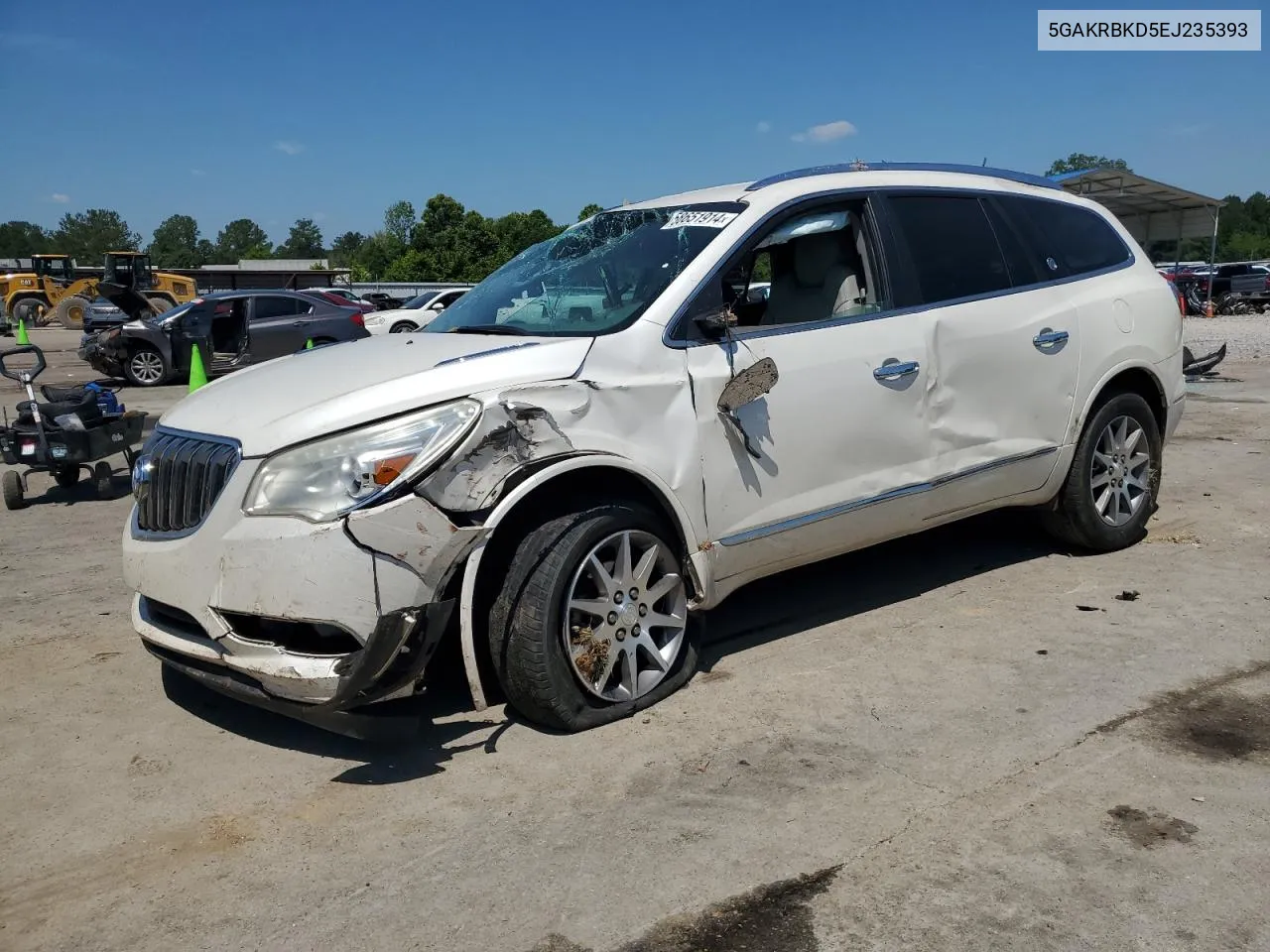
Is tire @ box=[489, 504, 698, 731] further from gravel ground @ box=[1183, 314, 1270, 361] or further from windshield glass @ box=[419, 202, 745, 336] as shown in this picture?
gravel ground @ box=[1183, 314, 1270, 361]

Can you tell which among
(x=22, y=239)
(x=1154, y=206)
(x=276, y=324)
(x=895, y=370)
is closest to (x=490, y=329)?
(x=895, y=370)

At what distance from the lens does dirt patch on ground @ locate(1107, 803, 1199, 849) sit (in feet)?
9.86

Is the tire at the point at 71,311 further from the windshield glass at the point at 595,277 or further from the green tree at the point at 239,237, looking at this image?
the green tree at the point at 239,237

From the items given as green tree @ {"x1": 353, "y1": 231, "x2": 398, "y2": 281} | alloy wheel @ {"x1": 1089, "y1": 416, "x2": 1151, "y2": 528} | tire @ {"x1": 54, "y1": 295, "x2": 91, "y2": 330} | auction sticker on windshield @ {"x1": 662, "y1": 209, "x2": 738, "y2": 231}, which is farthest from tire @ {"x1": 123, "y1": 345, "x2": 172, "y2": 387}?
green tree @ {"x1": 353, "y1": 231, "x2": 398, "y2": 281}

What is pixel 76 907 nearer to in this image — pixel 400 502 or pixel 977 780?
pixel 400 502

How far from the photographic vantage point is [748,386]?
407 centimetres

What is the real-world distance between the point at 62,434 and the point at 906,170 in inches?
250

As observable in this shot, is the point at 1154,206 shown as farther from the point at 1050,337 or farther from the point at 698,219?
the point at 698,219

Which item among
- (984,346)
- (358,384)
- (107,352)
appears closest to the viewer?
(358,384)

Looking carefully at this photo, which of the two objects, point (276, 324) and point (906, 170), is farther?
point (276, 324)

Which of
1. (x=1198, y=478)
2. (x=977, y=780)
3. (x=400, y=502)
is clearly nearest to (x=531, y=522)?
(x=400, y=502)

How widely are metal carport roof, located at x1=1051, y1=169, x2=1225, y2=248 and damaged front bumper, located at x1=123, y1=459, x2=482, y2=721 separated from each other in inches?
870

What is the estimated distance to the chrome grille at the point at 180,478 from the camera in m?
3.54

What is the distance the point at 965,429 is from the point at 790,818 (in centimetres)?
233
